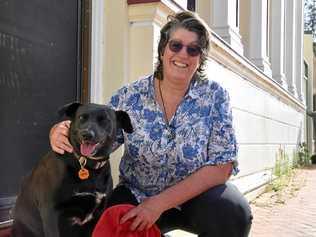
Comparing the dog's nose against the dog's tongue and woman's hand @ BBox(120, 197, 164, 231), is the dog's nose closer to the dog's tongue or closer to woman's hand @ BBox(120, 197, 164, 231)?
the dog's tongue

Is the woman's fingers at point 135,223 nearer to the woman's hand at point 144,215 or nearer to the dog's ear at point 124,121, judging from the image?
the woman's hand at point 144,215

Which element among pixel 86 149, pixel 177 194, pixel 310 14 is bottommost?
pixel 177 194

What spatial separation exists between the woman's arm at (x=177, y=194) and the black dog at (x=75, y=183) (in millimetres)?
242

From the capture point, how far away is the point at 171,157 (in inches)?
139

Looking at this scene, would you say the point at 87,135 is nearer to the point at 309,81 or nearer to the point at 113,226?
the point at 113,226

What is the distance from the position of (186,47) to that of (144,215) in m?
1.05

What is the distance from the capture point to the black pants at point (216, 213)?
132 inches

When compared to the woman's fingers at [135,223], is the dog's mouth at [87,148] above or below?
above

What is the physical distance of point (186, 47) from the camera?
11.5 ft

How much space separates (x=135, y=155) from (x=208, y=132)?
0.47 meters

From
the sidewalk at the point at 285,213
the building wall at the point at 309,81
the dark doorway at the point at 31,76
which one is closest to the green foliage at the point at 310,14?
the building wall at the point at 309,81

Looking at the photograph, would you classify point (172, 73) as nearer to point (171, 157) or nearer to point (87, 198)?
point (171, 157)

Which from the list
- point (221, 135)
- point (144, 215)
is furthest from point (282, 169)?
point (144, 215)

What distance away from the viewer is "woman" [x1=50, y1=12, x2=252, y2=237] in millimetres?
3383
